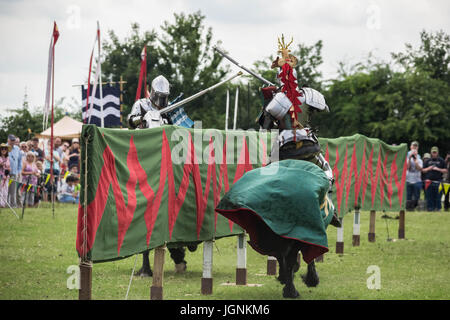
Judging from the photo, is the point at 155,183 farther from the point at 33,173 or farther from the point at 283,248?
the point at 33,173

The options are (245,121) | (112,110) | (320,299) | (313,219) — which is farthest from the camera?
(245,121)

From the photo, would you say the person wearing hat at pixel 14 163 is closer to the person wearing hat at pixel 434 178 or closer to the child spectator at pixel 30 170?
the child spectator at pixel 30 170

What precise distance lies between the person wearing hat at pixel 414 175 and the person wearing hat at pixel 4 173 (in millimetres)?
11679

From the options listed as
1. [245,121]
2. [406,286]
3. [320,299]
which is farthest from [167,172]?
[245,121]

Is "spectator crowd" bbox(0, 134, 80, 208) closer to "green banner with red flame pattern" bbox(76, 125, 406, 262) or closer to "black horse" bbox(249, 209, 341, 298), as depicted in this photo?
"green banner with red flame pattern" bbox(76, 125, 406, 262)

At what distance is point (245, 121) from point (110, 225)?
127 feet

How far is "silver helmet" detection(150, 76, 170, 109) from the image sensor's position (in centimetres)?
1055

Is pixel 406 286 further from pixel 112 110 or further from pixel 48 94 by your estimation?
pixel 112 110

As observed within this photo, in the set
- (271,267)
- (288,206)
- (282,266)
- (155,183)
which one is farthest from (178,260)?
(288,206)

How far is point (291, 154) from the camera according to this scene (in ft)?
29.7

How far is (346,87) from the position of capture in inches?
1768

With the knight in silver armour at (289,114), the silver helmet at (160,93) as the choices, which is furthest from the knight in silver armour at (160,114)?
the knight in silver armour at (289,114)

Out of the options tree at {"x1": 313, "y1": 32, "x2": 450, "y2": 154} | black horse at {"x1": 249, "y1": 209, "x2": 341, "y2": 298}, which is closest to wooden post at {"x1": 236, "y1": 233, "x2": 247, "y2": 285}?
black horse at {"x1": 249, "y1": 209, "x2": 341, "y2": 298}

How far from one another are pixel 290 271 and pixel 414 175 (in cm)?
1602
